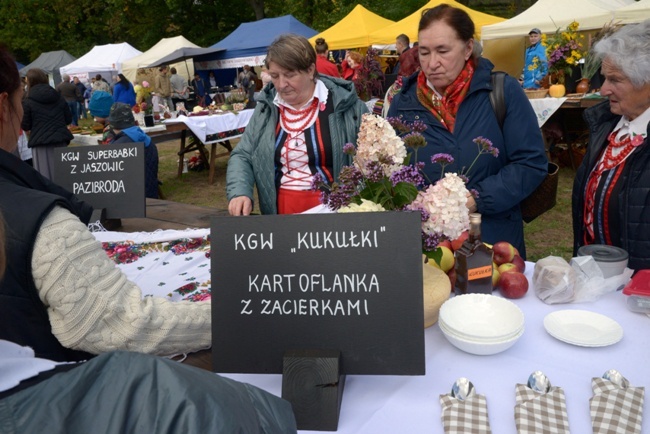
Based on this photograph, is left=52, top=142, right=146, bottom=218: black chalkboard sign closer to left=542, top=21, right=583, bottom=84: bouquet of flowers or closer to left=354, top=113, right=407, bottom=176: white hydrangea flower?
left=354, top=113, right=407, bottom=176: white hydrangea flower

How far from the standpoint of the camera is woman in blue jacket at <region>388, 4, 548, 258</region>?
78.4 inches

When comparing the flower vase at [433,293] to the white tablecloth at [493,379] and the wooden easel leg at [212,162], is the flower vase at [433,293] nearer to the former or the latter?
the white tablecloth at [493,379]

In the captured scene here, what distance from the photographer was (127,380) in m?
0.48

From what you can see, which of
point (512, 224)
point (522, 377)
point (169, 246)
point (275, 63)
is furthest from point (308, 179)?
point (522, 377)

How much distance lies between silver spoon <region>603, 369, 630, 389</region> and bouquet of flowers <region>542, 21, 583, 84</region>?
20.3 ft

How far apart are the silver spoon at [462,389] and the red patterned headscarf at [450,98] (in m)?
1.28

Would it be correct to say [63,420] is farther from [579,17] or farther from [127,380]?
[579,17]

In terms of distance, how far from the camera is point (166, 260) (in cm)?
207

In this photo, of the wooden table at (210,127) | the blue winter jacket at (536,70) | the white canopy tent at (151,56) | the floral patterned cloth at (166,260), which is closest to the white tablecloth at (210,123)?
the wooden table at (210,127)

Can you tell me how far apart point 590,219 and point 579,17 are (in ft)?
28.5

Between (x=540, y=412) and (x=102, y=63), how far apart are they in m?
23.5

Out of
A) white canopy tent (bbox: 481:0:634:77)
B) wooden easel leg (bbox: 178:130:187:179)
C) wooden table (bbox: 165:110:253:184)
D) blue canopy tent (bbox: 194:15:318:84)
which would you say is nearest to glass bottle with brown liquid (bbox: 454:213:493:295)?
wooden table (bbox: 165:110:253:184)

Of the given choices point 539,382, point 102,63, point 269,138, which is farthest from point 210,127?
point 102,63

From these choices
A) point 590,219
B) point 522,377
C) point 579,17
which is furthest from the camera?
point 579,17
